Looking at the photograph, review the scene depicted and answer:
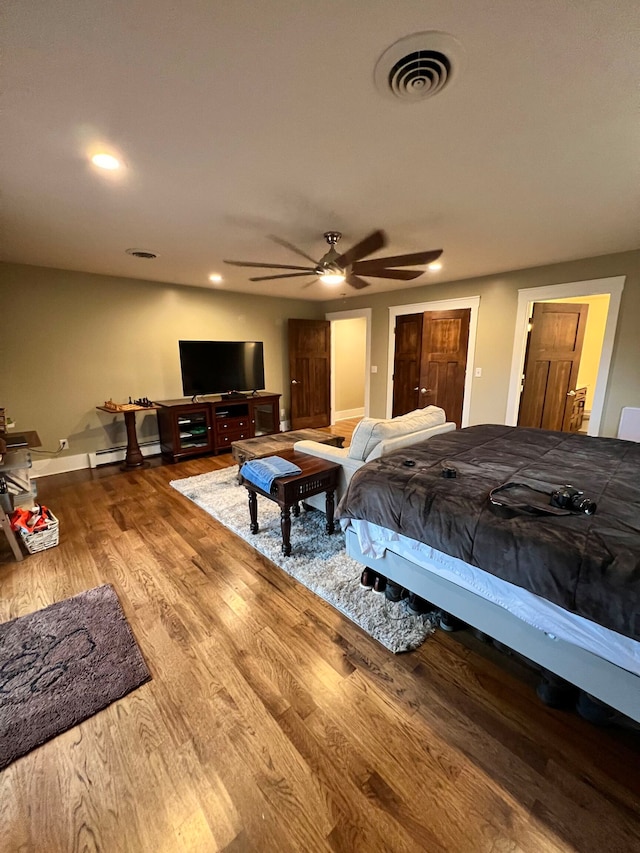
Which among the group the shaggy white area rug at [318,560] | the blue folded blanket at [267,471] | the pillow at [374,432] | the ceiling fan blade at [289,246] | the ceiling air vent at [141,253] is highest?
the ceiling air vent at [141,253]

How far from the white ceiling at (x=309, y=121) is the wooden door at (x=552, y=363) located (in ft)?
4.99

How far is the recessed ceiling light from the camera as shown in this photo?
1.65 m

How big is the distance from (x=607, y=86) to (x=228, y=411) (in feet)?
14.9

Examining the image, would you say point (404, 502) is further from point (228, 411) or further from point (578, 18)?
point (228, 411)

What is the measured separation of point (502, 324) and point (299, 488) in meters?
3.59

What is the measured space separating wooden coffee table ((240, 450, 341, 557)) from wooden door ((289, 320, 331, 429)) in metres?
3.44

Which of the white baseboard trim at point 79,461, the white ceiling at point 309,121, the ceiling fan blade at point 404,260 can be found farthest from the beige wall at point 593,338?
the white baseboard trim at point 79,461

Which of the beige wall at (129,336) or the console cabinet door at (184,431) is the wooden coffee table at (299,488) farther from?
the beige wall at (129,336)

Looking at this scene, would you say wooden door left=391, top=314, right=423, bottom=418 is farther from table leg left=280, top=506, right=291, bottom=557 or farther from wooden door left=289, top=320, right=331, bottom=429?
table leg left=280, top=506, right=291, bottom=557

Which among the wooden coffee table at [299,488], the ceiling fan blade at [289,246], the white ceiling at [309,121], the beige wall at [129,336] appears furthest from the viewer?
the beige wall at [129,336]

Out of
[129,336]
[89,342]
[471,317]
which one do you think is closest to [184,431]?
[129,336]

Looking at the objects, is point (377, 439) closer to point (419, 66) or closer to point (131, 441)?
point (419, 66)

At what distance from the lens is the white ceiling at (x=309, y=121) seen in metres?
0.99

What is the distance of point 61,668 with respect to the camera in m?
1.64
